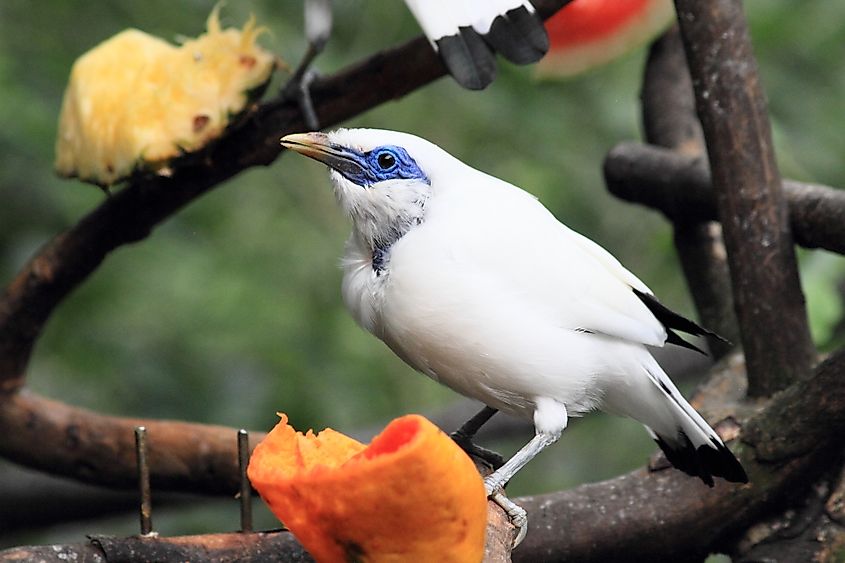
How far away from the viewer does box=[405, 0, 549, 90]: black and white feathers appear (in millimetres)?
1950

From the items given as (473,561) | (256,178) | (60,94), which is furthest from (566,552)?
(256,178)

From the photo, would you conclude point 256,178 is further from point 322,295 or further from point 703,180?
point 703,180

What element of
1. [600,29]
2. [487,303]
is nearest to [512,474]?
[487,303]

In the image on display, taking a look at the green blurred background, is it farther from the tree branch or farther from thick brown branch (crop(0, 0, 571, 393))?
the tree branch

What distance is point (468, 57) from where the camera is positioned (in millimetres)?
1951

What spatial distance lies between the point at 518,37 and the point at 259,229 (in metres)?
1.98

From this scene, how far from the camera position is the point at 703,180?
251 cm

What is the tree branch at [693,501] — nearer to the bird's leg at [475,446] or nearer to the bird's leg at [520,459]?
the bird's leg at [475,446]

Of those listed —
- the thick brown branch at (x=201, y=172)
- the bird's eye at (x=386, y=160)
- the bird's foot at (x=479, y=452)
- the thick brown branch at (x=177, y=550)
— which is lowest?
the bird's foot at (x=479, y=452)

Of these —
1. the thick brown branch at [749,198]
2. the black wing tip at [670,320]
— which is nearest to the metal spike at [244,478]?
the black wing tip at [670,320]

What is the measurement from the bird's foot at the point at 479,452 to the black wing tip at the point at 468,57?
0.58m

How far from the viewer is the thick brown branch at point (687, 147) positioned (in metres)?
→ 2.61

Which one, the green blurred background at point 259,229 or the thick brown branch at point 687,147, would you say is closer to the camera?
the thick brown branch at point 687,147

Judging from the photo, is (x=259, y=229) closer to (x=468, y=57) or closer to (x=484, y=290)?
(x=468, y=57)
